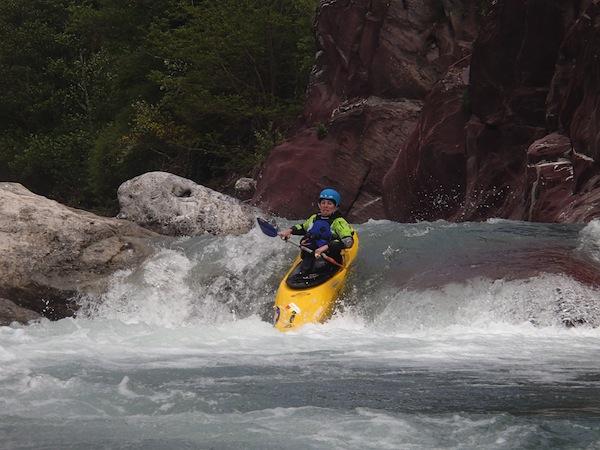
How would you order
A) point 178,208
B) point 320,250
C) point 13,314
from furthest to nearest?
point 178,208 → point 13,314 → point 320,250

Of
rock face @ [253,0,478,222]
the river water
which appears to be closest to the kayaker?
the river water

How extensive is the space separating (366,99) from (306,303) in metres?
12.3

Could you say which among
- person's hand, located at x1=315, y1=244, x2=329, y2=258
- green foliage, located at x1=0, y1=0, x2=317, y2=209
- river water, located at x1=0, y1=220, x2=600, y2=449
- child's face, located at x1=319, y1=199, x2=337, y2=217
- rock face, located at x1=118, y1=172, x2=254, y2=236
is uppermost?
green foliage, located at x1=0, y1=0, x2=317, y2=209

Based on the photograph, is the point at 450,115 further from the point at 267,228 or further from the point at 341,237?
the point at 341,237

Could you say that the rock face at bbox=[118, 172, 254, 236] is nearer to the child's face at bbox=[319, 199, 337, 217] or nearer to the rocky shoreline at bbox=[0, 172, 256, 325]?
the rocky shoreline at bbox=[0, 172, 256, 325]

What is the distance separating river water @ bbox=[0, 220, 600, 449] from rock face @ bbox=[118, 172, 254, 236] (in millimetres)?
2259

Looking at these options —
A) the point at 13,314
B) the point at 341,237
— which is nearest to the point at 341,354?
the point at 341,237

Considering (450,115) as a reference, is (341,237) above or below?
below

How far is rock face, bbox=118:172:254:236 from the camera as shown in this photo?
13781 millimetres

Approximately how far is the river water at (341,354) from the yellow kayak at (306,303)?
0.14 m

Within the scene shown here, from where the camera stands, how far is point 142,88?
1080 inches

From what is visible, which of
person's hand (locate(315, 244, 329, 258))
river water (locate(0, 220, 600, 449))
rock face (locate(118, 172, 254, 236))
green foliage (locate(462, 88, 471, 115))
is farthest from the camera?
green foliage (locate(462, 88, 471, 115))

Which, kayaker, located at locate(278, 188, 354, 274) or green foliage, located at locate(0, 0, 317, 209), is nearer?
kayaker, located at locate(278, 188, 354, 274)

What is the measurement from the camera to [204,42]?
2409cm
